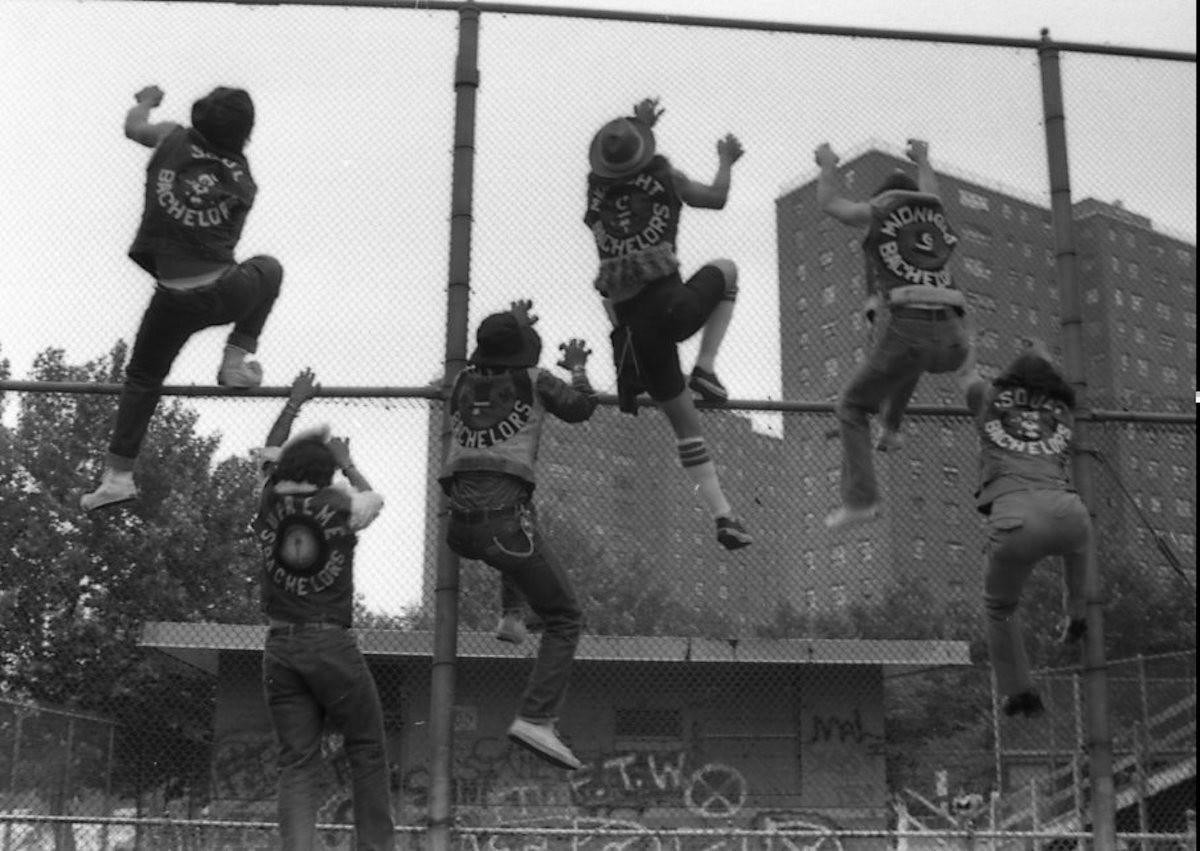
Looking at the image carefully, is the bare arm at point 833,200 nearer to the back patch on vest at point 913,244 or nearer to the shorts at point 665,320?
the back patch on vest at point 913,244

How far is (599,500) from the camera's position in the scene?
7.59 m

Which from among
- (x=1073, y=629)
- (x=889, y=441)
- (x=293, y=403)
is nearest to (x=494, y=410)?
(x=293, y=403)

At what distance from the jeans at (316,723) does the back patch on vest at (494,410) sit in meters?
1.04

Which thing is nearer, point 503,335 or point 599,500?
point 503,335

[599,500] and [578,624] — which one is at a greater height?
[599,500]

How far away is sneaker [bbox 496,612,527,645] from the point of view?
6332 millimetres

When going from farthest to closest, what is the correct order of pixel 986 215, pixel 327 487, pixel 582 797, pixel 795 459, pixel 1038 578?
pixel 1038 578
pixel 582 797
pixel 986 215
pixel 795 459
pixel 327 487

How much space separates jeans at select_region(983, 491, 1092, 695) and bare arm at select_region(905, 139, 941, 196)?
1.59 m

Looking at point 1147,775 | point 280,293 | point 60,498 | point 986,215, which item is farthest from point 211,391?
point 1147,775

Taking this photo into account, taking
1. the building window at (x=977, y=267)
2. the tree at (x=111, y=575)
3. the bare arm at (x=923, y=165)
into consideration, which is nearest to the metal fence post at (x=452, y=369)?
the tree at (x=111, y=575)

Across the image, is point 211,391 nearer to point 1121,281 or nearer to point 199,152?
point 199,152

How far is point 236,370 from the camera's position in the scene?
22.1 feet

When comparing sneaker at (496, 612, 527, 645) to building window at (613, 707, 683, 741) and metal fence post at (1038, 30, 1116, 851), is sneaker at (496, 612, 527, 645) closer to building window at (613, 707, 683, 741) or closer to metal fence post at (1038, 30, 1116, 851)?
metal fence post at (1038, 30, 1116, 851)

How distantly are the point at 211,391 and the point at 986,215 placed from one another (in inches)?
175
